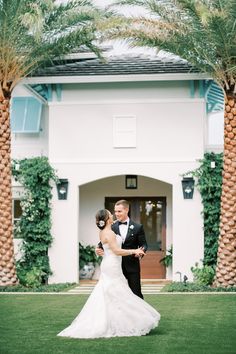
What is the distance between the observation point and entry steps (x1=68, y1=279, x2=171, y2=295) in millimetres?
20453

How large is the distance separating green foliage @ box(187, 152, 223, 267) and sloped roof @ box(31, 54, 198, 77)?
2.53m

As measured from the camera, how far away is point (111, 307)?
11812 mm

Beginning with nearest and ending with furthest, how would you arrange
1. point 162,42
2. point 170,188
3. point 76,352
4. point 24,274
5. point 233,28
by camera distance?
1. point 76,352
2. point 233,28
3. point 162,42
4. point 24,274
5. point 170,188

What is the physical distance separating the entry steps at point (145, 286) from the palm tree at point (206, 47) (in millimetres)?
1712

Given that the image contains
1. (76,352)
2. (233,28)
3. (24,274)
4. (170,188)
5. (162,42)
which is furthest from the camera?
(170,188)

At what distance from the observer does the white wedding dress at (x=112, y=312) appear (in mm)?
11711

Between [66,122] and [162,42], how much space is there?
4.01 m

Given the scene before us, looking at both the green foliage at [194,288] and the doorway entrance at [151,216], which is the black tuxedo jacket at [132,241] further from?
the doorway entrance at [151,216]

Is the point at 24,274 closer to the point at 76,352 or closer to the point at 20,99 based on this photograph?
the point at 20,99

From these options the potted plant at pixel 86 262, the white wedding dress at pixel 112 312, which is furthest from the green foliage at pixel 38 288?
the white wedding dress at pixel 112 312

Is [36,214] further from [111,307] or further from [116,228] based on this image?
[111,307]

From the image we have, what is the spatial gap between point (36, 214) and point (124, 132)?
330 cm

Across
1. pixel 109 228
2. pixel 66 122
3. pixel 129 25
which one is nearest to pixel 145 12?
pixel 129 25

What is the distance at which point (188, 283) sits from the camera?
70.7 feet
